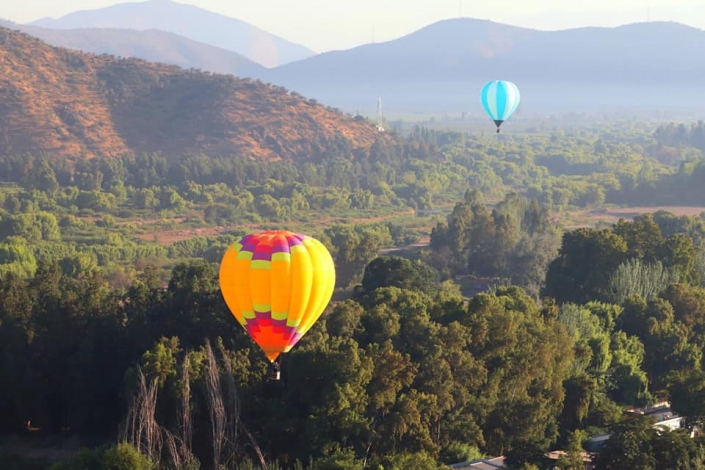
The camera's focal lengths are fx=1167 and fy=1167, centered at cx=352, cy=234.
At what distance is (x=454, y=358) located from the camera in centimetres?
2897

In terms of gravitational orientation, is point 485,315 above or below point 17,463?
above

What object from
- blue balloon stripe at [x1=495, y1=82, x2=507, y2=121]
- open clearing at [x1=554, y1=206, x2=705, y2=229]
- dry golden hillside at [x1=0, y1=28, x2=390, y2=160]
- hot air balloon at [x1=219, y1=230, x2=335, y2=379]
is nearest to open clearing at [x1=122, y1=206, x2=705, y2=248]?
open clearing at [x1=554, y1=206, x2=705, y2=229]

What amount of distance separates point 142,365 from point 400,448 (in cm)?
629

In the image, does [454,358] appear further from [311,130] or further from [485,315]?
[311,130]

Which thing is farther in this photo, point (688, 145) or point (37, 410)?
point (688, 145)

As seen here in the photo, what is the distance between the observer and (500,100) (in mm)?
50094

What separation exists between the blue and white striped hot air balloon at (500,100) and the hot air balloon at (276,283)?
1019 inches

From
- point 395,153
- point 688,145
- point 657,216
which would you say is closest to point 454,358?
point 657,216

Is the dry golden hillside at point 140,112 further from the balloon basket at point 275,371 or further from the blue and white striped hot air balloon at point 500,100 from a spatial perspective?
the balloon basket at point 275,371

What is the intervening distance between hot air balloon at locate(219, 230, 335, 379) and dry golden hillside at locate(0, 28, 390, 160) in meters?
74.3

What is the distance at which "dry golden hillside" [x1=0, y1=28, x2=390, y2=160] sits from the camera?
101 metres

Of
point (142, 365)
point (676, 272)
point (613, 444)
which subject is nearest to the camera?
point (613, 444)

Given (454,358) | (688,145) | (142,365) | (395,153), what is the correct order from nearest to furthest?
(142,365) → (454,358) → (395,153) → (688,145)

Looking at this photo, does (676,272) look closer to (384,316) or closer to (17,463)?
(384,316)
